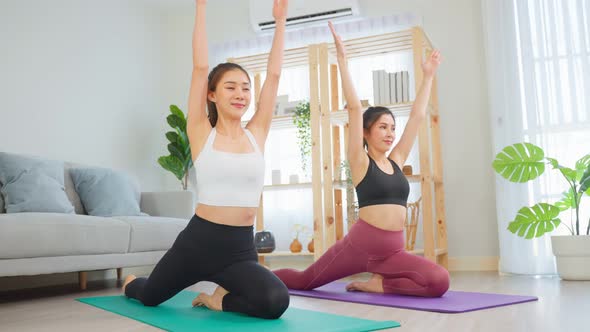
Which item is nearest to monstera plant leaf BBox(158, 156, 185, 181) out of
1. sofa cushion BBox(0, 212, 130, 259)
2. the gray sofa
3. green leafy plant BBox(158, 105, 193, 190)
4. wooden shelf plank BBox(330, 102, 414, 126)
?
green leafy plant BBox(158, 105, 193, 190)

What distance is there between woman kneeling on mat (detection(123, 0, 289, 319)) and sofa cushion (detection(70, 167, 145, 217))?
1.68 m

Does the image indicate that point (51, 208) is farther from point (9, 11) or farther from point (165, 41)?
point (165, 41)

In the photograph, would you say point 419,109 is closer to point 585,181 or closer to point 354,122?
point 354,122

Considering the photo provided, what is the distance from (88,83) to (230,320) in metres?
3.28

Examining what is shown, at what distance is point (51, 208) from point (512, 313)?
247 centimetres

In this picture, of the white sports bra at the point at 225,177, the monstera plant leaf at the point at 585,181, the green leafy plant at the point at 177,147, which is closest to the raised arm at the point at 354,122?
the white sports bra at the point at 225,177

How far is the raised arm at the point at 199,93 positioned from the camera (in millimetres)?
1934

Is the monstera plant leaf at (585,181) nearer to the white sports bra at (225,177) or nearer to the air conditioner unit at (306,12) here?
the air conditioner unit at (306,12)

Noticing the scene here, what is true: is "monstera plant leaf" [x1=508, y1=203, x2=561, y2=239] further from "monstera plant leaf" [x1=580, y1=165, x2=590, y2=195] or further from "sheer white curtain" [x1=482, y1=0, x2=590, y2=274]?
"sheer white curtain" [x1=482, y1=0, x2=590, y2=274]

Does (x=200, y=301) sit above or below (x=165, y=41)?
below

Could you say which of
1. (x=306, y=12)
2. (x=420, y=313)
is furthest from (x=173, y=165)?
(x=420, y=313)

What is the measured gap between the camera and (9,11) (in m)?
3.87

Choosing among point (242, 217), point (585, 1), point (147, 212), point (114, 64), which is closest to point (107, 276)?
point (147, 212)

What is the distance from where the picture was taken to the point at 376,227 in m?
2.52
